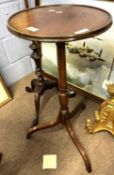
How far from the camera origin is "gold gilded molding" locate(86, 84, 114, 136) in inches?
52.0

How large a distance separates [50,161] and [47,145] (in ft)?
0.43

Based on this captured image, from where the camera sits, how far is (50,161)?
1.32 metres

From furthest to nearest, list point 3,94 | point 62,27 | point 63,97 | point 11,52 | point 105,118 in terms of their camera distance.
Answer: point 11,52
point 3,94
point 105,118
point 63,97
point 62,27

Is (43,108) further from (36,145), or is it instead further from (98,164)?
(98,164)

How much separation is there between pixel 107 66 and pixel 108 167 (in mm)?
717

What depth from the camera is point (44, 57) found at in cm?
197

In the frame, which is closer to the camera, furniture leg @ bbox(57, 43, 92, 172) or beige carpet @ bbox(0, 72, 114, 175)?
furniture leg @ bbox(57, 43, 92, 172)

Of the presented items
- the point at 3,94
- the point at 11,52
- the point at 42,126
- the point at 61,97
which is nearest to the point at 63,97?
the point at 61,97

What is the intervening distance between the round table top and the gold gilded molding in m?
0.47

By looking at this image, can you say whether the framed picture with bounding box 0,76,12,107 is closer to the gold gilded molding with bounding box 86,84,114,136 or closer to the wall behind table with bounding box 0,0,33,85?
the wall behind table with bounding box 0,0,33,85

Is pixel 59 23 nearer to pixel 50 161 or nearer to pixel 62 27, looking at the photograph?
pixel 62 27

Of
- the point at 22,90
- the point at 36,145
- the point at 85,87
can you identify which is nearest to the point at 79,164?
the point at 36,145

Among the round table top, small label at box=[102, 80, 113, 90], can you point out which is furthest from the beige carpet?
the round table top

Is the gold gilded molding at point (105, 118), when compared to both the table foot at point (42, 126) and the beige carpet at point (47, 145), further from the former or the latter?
the table foot at point (42, 126)
